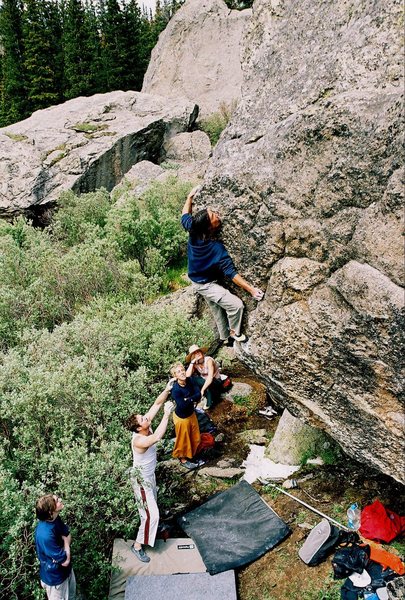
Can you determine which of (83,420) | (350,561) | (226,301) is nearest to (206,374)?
(83,420)

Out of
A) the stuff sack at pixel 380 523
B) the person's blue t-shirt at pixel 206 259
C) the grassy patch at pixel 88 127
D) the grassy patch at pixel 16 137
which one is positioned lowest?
the stuff sack at pixel 380 523

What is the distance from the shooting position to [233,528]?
728cm

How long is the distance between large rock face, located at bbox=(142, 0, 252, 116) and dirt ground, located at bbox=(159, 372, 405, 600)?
24.1 meters

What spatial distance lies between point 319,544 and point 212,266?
152 inches

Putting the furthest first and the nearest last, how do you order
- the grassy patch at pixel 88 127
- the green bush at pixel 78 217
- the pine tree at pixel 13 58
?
the pine tree at pixel 13 58 < the grassy patch at pixel 88 127 < the green bush at pixel 78 217

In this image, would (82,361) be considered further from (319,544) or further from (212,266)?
(319,544)

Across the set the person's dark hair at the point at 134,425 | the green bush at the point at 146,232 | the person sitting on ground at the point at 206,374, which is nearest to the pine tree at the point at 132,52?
the green bush at the point at 146,232

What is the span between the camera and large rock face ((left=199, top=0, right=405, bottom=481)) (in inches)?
199

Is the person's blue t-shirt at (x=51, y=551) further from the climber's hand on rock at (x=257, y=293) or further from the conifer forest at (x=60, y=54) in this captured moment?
the conifer forest at (x=60, y=54)

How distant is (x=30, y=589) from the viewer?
6.15m

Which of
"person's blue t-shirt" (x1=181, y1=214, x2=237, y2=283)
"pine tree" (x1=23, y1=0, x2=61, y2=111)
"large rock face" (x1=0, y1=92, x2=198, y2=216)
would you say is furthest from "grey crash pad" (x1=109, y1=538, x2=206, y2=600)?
"pine tree" (x1=23, y1=0, x2=61, y2=111)

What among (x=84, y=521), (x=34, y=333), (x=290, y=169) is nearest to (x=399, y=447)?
(x=290, y=169)

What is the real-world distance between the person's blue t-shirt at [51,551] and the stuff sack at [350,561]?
3248mm

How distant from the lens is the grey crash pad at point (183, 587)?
6266 millimetres
